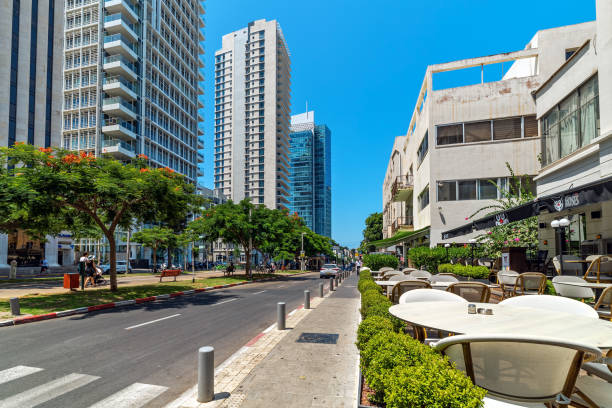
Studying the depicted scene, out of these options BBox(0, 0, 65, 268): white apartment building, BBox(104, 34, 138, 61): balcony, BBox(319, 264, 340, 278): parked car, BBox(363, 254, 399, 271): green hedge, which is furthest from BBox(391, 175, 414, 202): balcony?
BBox(104, 34, 138, 61): balcony

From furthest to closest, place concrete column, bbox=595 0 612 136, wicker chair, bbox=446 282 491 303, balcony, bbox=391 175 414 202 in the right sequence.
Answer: balcony, bbox=391 175 414 202, concrete column, bbox=595 0 612 136, wicker chair, bbox=446 282 491 303

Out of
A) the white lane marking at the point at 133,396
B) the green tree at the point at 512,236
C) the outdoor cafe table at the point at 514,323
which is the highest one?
the green tree at the point at 512,236

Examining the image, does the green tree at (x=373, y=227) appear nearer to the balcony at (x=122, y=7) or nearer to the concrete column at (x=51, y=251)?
the concrete column at (x=51, y=251)

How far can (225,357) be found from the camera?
673cm

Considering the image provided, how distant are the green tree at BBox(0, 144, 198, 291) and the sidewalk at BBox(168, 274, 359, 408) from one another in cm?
999

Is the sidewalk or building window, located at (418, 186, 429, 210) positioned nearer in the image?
the sidewalk

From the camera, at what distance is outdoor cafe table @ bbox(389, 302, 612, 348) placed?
2787 mm

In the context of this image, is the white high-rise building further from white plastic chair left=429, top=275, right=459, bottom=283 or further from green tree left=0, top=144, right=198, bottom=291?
white plastic chair left=429, top=275, right=459, bottom=283

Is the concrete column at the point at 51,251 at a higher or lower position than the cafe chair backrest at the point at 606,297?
lower

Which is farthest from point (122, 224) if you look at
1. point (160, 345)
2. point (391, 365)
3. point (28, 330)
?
point (391, 365)

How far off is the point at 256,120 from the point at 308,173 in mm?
63482

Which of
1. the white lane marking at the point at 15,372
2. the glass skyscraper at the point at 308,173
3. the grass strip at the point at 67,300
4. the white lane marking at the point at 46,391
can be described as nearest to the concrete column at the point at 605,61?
the white lane marking at the point at 46,391

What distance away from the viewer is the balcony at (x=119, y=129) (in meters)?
52.4

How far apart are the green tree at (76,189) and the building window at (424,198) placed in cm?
1716
